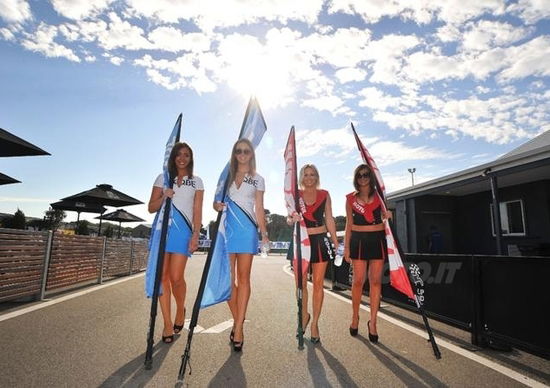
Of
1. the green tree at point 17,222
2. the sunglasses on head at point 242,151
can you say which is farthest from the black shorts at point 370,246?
the green tree at point 17,222

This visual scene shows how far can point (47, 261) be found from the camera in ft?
22.0

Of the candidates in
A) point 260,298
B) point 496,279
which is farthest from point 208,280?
point 260,298

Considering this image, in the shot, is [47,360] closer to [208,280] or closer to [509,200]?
[208,280]

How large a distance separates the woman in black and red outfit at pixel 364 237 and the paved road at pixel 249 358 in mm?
544

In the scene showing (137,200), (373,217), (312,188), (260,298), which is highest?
(137,200)

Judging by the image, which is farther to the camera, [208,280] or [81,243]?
[81,243]

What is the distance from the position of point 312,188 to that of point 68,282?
6344 millimetres

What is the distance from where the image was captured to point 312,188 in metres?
4.44

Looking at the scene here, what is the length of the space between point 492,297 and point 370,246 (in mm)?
1398

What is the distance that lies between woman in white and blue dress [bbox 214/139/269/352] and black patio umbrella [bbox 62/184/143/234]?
1199cm

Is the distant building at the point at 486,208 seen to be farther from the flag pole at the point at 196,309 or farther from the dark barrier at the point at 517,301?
the flag pole at the point at 196,309

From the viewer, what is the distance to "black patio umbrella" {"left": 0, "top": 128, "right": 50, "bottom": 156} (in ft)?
24.1

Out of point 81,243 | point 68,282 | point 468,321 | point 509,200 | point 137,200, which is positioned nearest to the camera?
point 468,321

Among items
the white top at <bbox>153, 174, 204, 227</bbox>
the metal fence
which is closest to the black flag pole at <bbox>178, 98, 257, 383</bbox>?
the white top at <bbox>153, 174, 204, 227</bbox>
